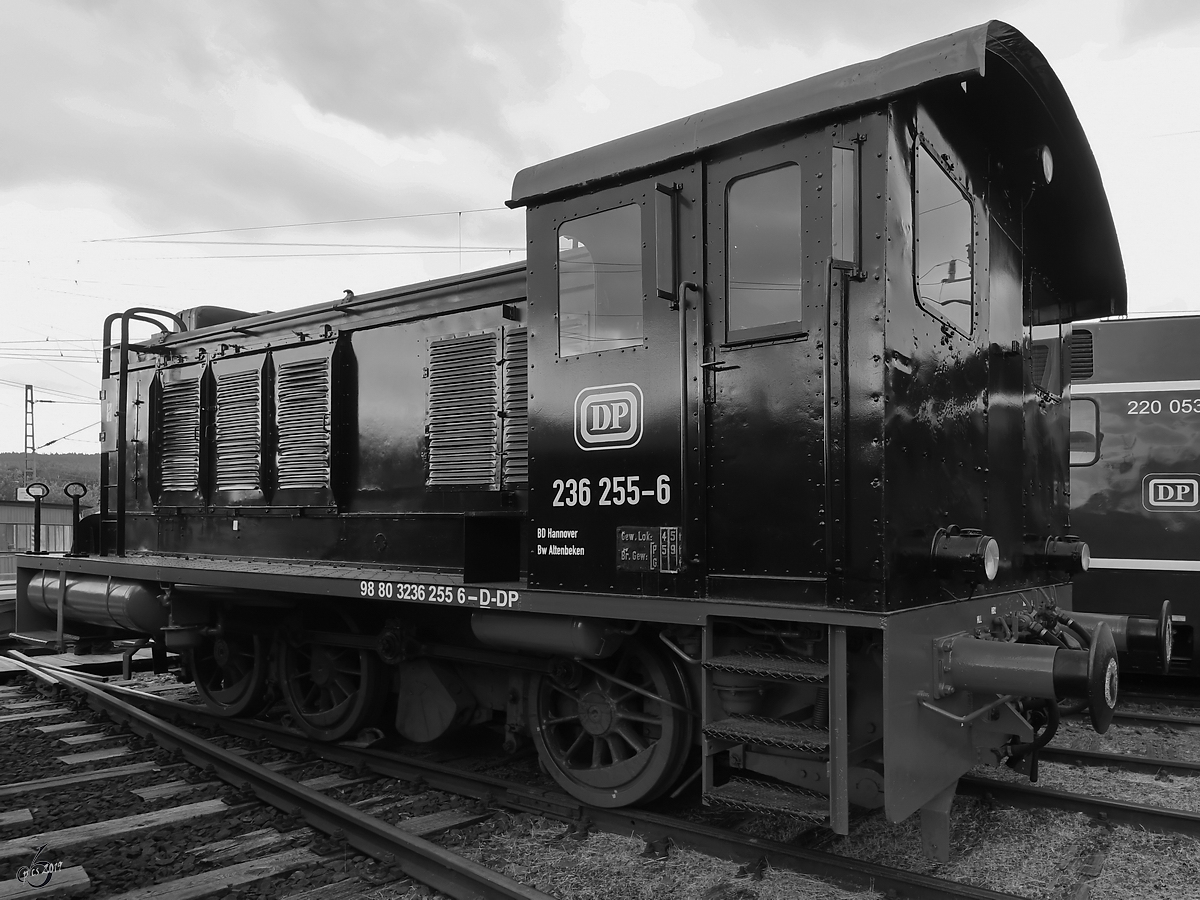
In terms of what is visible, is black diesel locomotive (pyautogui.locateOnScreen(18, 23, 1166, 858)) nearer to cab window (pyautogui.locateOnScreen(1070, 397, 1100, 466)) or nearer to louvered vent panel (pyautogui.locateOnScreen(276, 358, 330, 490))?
louvered vent panel (pyautogui.locateOnScreen(276, 358, 330, 490))

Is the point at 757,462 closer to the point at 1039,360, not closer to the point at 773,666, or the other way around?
the point at 773,666

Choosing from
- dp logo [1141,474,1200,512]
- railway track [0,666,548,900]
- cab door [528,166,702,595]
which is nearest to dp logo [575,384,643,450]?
cab door [528,166,702,595]

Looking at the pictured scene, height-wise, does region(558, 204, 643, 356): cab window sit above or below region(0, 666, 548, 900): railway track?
above

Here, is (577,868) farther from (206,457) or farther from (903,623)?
(206,457)

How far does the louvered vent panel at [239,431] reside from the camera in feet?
24.6

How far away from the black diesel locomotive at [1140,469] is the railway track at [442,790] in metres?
5.58

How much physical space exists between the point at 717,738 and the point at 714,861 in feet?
2.79

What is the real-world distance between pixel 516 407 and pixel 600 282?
1347mm

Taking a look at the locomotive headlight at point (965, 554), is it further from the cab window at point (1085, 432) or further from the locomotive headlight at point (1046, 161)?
the cab window at point (1085, 432)

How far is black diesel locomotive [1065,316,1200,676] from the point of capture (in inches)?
332

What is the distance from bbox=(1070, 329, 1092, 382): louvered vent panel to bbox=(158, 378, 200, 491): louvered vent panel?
838 centimetres

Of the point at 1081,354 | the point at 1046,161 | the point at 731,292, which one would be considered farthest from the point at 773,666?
the point at 1081,354

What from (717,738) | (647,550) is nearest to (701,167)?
(647,550)

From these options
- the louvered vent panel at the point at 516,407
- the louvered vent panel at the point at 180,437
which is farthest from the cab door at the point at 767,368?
the louvered vent panel at the point at 180,437
